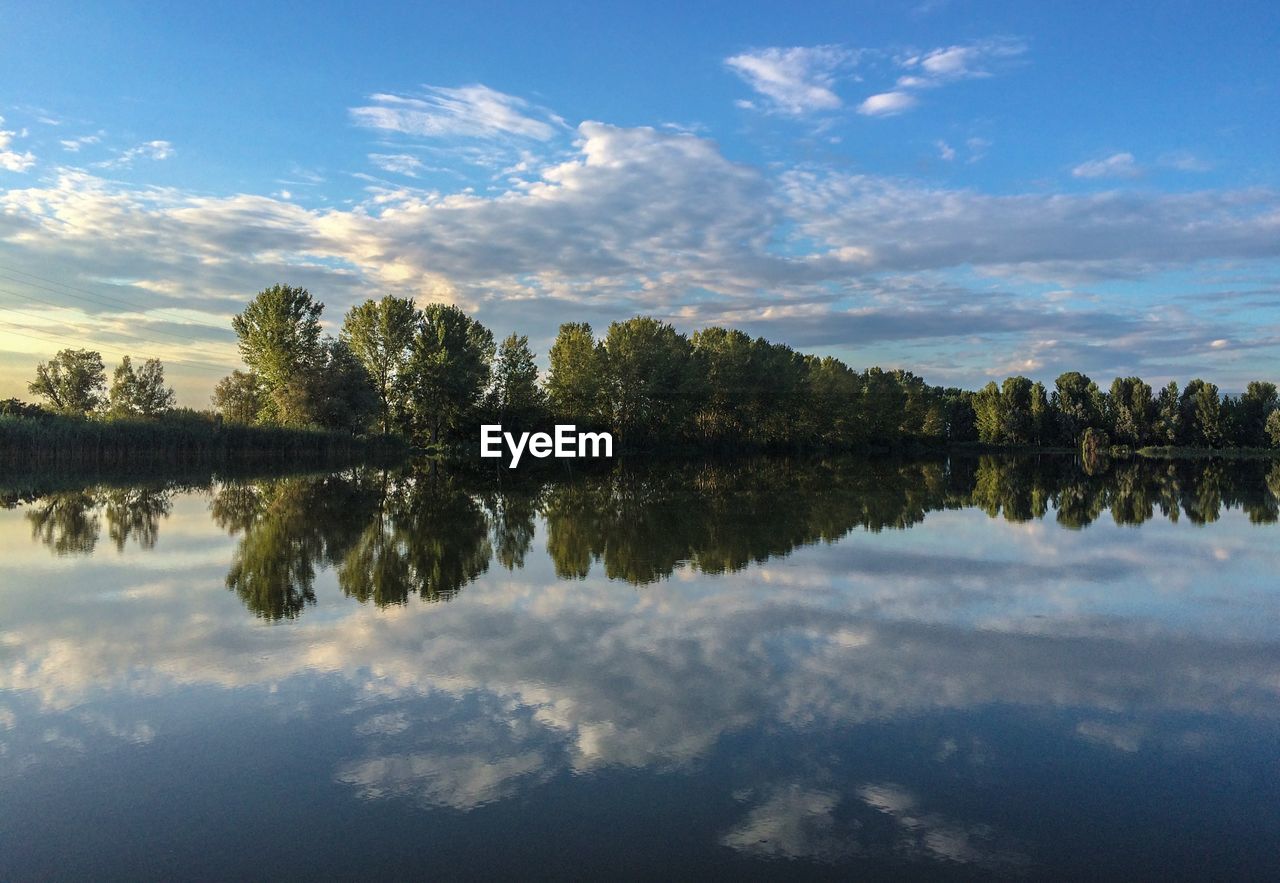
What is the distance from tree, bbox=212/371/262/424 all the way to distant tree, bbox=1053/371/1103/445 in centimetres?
10418

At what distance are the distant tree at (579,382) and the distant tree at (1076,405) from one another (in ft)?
244

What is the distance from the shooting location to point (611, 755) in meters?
5.21

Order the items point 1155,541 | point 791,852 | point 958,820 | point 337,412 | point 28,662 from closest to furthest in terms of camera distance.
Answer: point 791,852, point 958,820, point 28,662, point 1155,541, point 337,412

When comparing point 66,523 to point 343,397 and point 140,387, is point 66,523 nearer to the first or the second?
point 343,397

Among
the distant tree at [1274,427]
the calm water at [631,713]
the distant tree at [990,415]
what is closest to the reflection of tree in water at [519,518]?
the calm water at [631,713]

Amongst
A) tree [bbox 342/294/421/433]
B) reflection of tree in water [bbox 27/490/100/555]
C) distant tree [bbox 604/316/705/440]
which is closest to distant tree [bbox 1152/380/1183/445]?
distant tree [bbox 604/316/705/440]

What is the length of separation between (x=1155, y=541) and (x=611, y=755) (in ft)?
49.6

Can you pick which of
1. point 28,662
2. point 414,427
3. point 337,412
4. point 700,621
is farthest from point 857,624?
point 414,427

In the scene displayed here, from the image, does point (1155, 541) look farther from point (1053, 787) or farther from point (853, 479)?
point (853, 479)

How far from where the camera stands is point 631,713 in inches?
234

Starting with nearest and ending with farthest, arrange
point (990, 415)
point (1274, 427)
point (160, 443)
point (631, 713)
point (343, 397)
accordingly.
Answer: point (631, 713) → point (160, 443) → point (343, 397) → point (1274, 427) → point (990, 415)

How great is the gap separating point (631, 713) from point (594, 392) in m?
73.5

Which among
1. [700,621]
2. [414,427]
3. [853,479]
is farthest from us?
[414,427]

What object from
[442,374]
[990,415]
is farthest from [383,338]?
[990,415]
